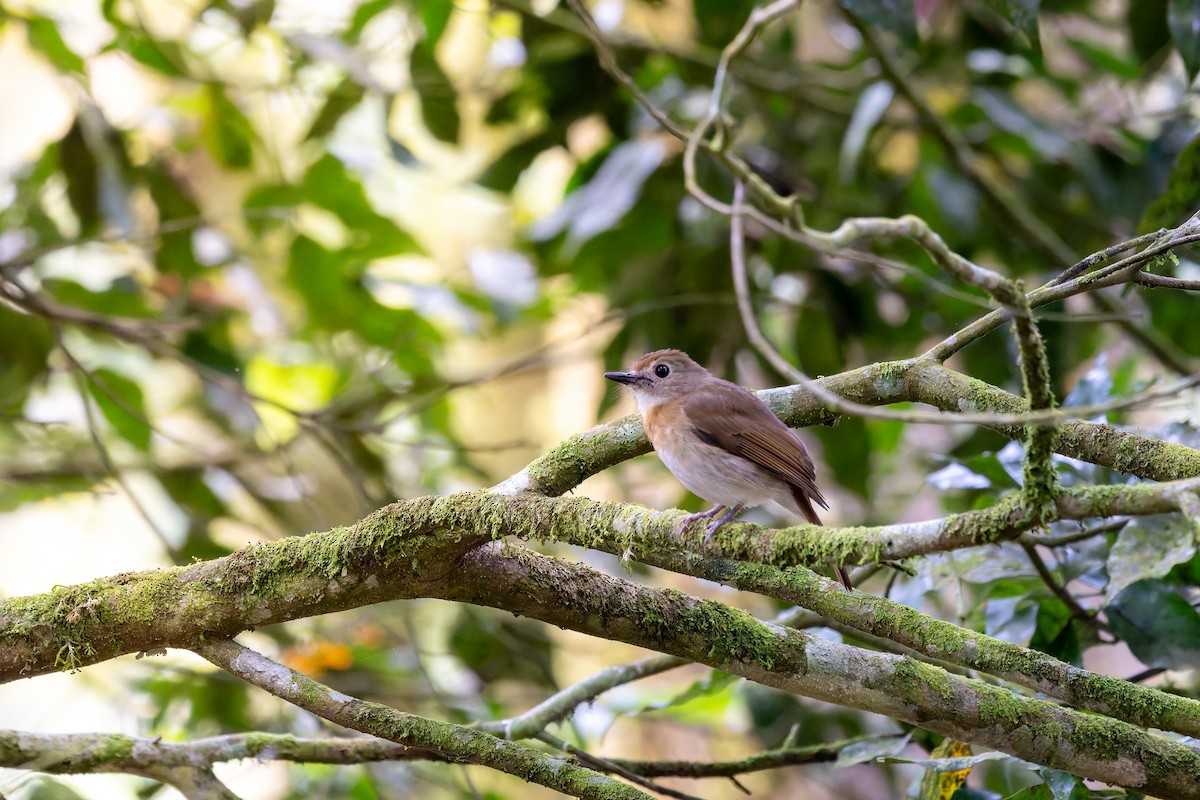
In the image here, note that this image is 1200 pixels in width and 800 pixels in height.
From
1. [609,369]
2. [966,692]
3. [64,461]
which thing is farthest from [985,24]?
[64,461]

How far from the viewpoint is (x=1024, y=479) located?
162 cm

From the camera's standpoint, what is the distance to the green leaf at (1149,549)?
2381 mm

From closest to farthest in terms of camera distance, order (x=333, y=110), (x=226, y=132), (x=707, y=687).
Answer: (x=707, y=687) < (x=333, y=110) < (x=226, y=132)

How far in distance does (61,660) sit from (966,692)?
1794mm

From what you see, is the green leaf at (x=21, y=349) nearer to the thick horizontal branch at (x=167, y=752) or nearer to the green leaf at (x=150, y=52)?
the green leaf at (x=150, y=52)

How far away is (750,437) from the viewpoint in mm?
3156

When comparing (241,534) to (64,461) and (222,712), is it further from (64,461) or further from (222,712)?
(222,712)

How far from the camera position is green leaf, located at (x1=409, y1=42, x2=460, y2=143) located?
4.72 metres

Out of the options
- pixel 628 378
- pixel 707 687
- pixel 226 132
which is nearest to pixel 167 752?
pixel 707 687

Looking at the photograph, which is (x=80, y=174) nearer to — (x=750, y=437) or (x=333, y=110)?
(x=333, y=110)

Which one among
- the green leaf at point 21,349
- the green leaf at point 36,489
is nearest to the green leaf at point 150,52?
the green leaf at point 21,349

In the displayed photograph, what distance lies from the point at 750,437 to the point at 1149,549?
107cm

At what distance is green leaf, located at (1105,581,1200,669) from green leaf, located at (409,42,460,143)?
3332mm

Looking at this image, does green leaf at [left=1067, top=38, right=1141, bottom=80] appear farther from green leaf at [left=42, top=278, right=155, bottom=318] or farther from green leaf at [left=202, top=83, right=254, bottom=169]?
green leaf at [left=42, top=278, right=155, bottom=318]
